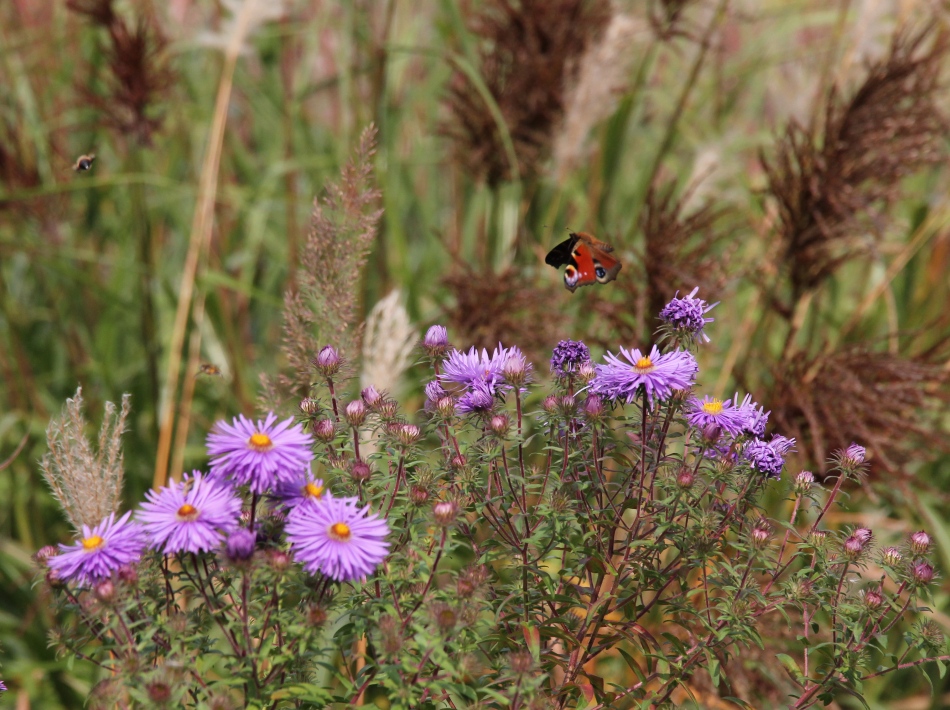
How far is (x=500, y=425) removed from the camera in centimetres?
147

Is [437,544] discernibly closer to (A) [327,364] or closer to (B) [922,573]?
(A) [327,364]

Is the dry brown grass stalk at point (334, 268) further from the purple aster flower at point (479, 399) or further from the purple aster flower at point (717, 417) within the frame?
the purple aster flower at point (717, 417)

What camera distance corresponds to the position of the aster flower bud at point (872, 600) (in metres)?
1.44

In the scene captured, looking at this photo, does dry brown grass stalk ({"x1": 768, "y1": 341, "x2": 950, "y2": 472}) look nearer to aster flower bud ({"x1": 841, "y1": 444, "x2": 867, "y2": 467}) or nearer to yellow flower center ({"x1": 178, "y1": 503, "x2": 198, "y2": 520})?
aster flower bud ({"x1": 841, "y1": 444, "x2": 867, "y2": 467})

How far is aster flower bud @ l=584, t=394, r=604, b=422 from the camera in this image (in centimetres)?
148

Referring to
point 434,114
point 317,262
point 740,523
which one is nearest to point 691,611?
point 740,523

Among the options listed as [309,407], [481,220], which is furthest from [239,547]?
[481,220]

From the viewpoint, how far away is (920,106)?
2.96 m

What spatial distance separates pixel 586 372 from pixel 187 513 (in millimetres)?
641

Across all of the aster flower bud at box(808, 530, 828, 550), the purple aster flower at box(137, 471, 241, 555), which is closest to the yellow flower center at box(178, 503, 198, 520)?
the purple aster flower at box(137, 471, 241, 555)

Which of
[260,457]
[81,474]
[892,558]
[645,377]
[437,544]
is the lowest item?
[81,474]

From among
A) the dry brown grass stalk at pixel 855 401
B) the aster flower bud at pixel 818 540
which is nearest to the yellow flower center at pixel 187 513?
the aster flower bud at pixel 818 540

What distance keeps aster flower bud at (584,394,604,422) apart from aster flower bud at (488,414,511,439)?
0.41 feet

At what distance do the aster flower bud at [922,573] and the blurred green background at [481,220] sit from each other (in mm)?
967
